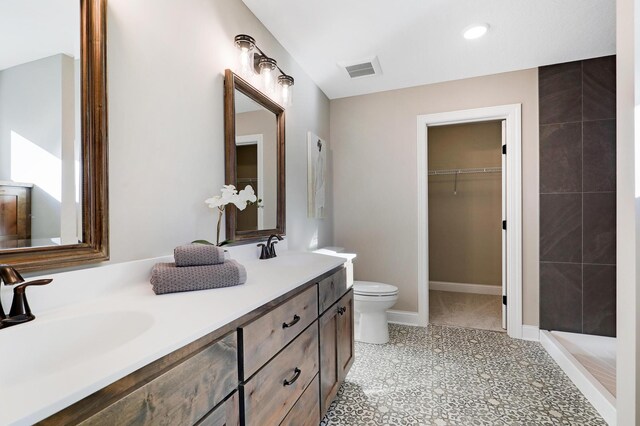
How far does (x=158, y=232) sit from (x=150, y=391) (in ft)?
2.53

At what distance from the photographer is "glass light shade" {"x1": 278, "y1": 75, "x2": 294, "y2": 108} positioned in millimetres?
2148

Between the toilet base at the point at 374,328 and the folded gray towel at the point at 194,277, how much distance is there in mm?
1727

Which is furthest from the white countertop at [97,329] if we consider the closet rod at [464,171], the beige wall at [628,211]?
the closet rod at [464,171]

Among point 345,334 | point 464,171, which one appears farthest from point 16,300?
point 464,171

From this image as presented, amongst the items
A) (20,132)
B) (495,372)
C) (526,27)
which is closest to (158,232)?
(20,132)

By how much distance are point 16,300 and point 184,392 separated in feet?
1.67

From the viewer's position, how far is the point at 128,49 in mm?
1164

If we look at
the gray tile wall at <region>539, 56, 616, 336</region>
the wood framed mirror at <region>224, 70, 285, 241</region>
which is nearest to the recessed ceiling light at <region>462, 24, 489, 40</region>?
the gray tile wall at <region>539, 56, 616, 336</region>

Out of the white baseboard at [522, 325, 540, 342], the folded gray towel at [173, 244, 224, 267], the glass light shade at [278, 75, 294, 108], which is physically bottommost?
the white baseboard at [522, 325, 540, 342]

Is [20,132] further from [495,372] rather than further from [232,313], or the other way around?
[495,372]

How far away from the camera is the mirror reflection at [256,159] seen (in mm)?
1791

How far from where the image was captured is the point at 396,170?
3094mm

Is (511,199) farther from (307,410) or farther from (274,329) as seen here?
(274,329)

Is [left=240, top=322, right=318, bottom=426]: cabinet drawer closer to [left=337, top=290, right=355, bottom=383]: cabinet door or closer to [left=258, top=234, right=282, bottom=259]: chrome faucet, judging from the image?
[left=337, top=290, right=355, bottom=383]: cabinet door
